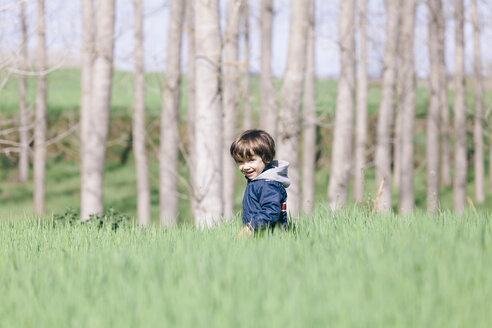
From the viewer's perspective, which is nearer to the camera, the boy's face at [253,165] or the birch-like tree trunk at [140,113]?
the boy's face at [253,165]

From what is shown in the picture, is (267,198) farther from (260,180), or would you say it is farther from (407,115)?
(407,115)

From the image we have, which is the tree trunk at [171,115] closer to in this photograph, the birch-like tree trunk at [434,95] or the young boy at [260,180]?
the birch-like tree trunk at [434,95]

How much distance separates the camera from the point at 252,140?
15.8ft

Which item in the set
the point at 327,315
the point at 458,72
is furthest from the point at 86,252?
the point at 458,72

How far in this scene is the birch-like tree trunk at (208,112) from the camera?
292 inches

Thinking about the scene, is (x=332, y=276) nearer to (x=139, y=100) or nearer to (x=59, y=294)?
(x=59, y=294)

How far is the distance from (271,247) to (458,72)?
589 inches

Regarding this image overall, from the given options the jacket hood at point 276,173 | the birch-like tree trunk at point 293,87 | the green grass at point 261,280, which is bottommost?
the green grass at point 261,280

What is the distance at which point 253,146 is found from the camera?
483cm

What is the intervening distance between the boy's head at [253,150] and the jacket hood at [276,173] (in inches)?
2.8

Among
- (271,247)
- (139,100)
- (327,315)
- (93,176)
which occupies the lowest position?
(327,315)

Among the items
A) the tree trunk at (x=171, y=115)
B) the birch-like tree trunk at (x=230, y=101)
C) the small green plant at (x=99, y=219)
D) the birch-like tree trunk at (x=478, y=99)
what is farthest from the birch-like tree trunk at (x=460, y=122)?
the small green plant at (x=99, y=219)

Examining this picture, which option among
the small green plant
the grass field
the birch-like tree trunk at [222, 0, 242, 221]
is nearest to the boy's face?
the grass field

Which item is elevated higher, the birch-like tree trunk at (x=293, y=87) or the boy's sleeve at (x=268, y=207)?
the birch-like tree trunk at (x=293, y=87)
